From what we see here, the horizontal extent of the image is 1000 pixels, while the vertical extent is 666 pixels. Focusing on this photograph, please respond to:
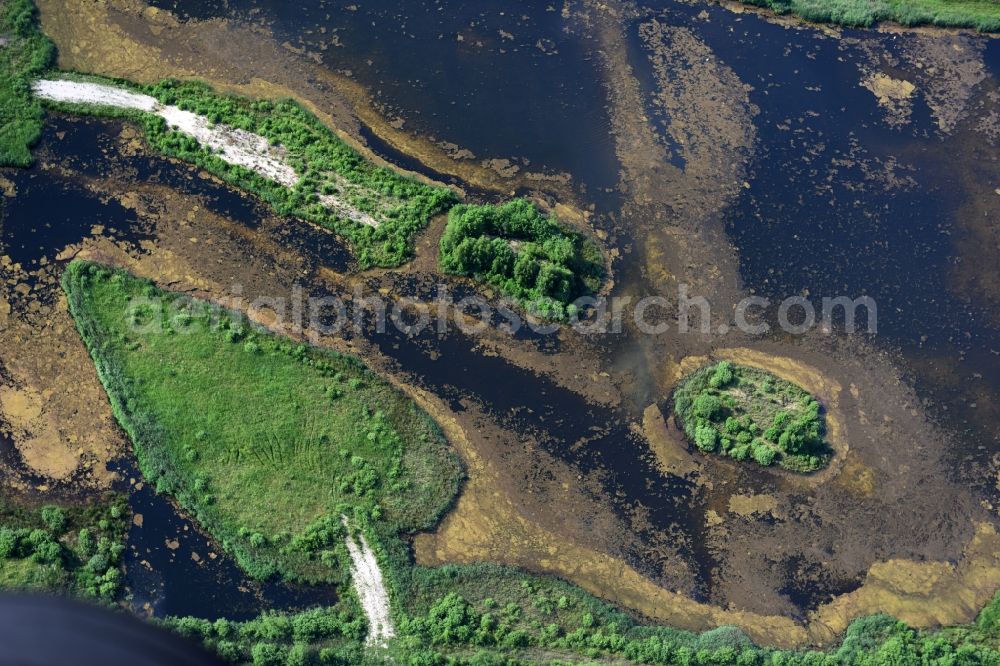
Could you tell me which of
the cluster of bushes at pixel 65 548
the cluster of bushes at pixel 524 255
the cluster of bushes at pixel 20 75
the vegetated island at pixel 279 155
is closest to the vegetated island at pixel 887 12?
the cluster of bushes at pixel 524 255

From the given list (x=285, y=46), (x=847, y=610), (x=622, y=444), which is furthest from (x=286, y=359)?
(x=847, y=610)

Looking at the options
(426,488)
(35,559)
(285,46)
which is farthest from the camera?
(285,46)

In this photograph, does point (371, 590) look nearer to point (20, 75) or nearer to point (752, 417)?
point (752, 417)

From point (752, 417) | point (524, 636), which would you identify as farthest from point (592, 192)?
point (524, 636)

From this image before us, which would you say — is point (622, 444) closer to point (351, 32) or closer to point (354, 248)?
point (354, 248)

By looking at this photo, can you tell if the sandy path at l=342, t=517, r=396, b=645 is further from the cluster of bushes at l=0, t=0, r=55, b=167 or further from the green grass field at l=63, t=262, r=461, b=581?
the cluster of bushes at l=0, t=0, r=55, b=167

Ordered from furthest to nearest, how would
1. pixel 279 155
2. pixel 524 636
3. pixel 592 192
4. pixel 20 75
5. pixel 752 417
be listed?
pixel 20 75 → pixel 592 192 → pixel 279 155 → pixel 752 417 → pixel 524 636

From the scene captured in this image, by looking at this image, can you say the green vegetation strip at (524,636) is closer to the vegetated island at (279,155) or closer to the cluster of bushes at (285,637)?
the cluster of bushes at (285,637)
